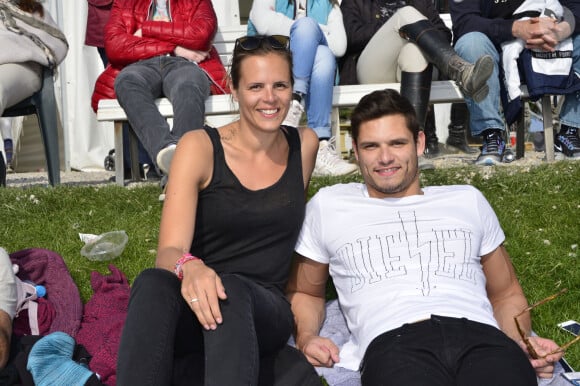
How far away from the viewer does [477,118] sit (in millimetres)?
6969

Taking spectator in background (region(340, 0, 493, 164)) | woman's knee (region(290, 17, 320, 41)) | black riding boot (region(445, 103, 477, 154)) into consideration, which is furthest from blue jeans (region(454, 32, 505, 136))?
black riding boot (region(445, 103, 477, 154))

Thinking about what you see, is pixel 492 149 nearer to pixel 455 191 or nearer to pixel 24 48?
pixel 455 191

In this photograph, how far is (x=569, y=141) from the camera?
23.7 ft

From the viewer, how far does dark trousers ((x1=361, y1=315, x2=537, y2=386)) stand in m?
2.84

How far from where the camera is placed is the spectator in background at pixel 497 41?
22.4 feet

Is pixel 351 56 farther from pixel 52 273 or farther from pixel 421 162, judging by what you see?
pixel 52 273

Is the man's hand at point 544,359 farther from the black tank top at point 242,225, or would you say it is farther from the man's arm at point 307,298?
the black tank top at point 242,225

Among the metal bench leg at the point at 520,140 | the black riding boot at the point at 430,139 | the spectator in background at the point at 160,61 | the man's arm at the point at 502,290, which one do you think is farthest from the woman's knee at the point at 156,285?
the black riding boot at the point at 430,139

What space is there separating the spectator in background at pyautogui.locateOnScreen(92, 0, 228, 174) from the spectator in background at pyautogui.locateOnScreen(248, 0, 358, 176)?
24.0 inches

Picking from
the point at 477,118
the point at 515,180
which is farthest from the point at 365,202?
the point at 477,118

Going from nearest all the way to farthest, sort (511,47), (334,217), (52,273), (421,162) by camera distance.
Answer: (334,217) < (52,273) < (421,162) < (511,47)

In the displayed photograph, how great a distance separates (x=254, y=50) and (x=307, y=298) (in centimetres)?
115

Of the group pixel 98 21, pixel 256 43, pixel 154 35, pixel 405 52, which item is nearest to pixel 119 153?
pixel 154 35

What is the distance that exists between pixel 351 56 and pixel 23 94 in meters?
2.91
